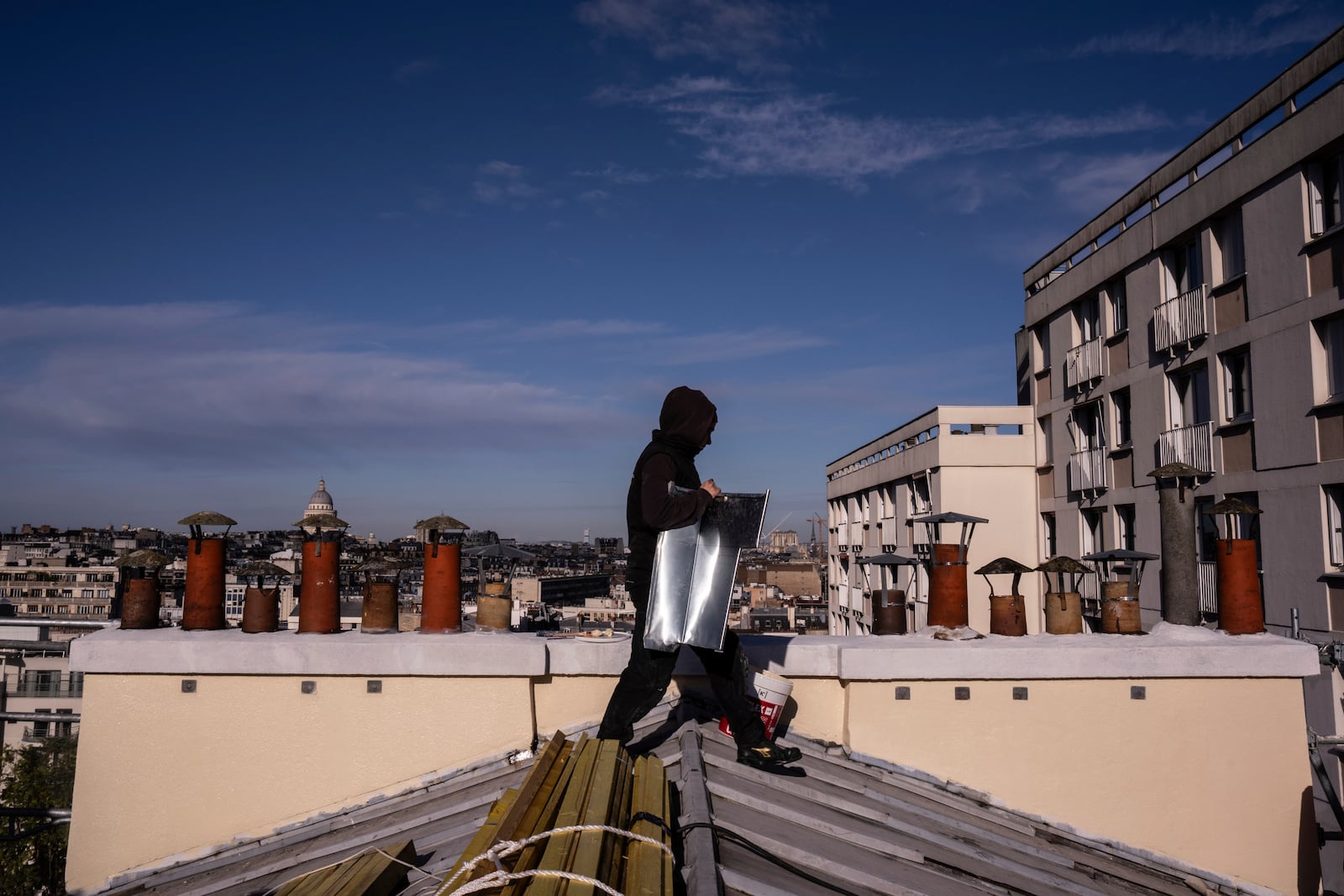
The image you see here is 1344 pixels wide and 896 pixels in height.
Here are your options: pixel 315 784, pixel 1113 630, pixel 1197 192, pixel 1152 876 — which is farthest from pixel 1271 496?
pixel 315 784

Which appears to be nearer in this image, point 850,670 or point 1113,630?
point 850,670

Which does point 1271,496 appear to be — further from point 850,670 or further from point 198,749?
point 198,749

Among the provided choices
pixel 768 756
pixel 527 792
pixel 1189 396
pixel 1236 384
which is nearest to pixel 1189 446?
pixel 1189 396

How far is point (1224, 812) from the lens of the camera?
5.55m

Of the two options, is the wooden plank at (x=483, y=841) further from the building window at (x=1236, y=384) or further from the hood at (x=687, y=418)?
the building window at (x=1236, y=384)

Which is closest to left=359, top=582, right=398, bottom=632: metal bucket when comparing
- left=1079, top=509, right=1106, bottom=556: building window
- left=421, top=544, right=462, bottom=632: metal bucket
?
left=421, top=544, right=462, bottom=632: metal bucket

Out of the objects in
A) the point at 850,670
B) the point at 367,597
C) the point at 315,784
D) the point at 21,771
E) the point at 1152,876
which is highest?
the point at 367,597

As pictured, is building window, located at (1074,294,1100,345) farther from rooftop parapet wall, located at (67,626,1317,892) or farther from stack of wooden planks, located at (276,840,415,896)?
stack of wooden planks, located at (276,840,415,896)

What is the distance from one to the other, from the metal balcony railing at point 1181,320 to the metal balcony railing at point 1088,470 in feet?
13.6

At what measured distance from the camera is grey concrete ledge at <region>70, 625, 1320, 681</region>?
550 centimetres

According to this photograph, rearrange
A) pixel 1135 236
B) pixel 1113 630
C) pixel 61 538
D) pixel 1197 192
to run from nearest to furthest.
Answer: pixel 1113 630 → pixel 1197 192 → pixel 1135 236 → pixel 61 538

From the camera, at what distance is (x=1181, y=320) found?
20016 millimetres

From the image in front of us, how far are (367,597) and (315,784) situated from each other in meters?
1.20

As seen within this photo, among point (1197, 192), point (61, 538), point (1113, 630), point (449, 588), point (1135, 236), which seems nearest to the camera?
point (449, 588)
